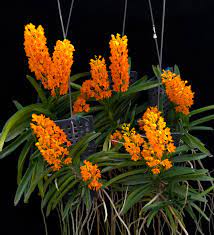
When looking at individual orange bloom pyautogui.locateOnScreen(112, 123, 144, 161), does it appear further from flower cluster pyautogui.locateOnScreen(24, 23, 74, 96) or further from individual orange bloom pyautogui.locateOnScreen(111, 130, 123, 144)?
flower cluster pyautogui.locateOnScreen(24, 23, 74, 96)

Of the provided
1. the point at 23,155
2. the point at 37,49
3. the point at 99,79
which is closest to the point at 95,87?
the point at 99,79

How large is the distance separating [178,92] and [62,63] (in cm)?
47

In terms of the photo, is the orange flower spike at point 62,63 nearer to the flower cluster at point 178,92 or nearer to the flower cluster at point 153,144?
the flower cluster at point 153,144

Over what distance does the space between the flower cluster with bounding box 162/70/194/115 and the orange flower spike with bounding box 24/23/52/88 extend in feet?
1.55

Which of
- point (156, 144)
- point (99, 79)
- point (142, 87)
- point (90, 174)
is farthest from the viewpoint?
point (142, 87)

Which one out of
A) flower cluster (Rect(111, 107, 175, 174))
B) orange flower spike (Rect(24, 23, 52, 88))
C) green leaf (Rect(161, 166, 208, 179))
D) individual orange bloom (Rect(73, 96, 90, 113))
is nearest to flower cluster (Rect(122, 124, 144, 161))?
flower cluster (Rect(111, 107, 175, 174))

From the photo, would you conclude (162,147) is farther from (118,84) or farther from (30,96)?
(30,96)

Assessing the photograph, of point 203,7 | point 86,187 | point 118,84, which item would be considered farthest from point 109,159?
point 203,7

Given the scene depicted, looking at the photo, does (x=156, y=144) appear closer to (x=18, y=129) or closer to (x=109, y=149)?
(x=109, y=149)

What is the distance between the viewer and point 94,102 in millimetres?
2820

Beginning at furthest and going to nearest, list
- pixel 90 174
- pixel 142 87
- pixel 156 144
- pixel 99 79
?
pixel 142 87 → pixel 99 79 → pixel 90 174 → pixel 156 144

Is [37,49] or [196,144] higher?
[37,49]

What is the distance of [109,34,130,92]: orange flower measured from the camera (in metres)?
2.36

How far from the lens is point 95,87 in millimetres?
2465
